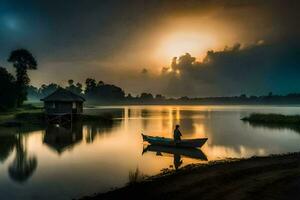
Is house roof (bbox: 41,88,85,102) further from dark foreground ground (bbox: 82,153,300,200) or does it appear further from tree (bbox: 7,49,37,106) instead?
dark foreground ground (bbox: 82,153,300,200)

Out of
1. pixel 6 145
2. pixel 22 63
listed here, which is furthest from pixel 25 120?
pixel 22 63

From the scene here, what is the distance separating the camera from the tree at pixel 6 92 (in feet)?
222

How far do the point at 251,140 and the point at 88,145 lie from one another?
20.2 meters

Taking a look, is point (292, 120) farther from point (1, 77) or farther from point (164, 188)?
point (1, 77)

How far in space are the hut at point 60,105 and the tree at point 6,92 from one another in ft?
35.6

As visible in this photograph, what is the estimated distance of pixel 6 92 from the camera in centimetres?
6825

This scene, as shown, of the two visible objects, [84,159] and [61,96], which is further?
[61,96]

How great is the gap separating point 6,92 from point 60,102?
13.4 meters

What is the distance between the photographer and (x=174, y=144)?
3219 centimetres

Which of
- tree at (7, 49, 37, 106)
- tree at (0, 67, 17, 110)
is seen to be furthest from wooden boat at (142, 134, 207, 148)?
tree at (7, 49, 37, 106)

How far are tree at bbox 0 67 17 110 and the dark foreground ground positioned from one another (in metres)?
58.9

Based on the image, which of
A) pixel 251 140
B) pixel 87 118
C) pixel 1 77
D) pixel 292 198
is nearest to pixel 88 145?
pixel 251 140

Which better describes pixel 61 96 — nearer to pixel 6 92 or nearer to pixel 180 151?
pixel 6 92

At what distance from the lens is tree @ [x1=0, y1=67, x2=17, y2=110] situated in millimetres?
67688
